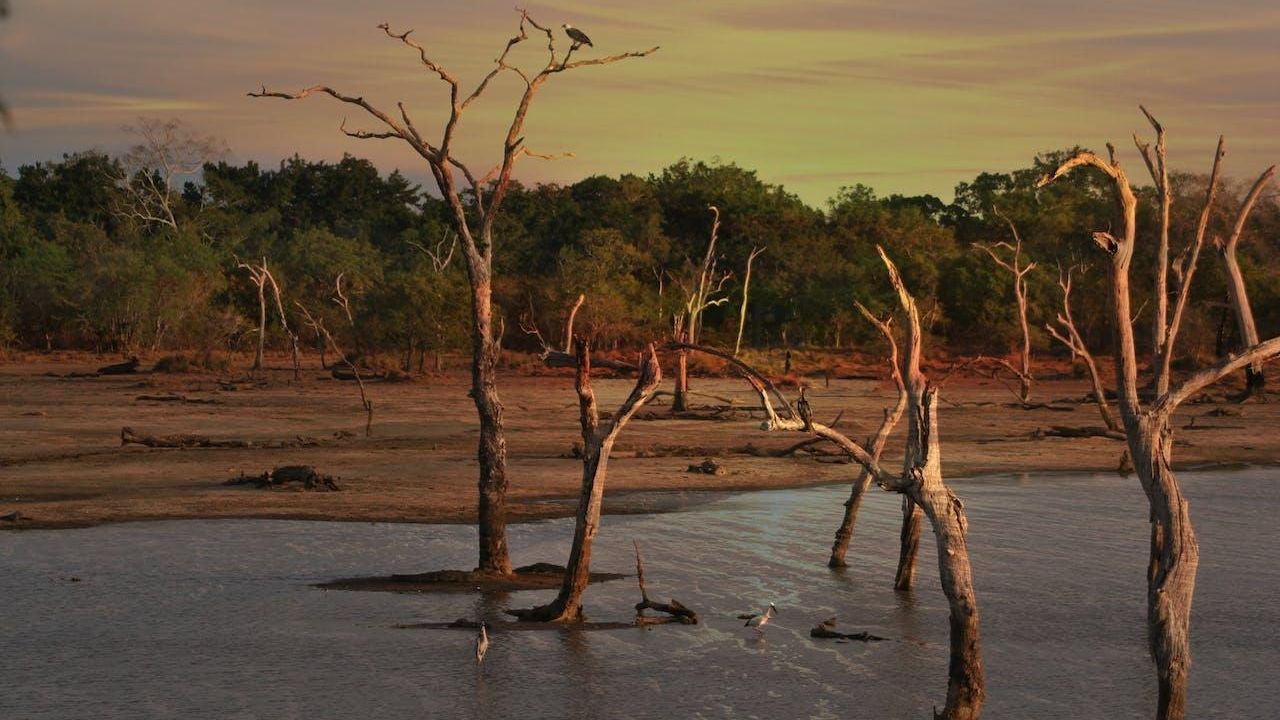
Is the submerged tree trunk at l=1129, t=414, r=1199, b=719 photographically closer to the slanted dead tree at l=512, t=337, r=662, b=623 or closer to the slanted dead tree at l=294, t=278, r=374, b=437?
the slanted dead tree at l=512, t=337, r=662, b=623

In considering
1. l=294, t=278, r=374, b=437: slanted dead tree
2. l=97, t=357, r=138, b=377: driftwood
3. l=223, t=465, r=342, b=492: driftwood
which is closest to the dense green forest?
l=294, t=278, r=374, b=437: slanted dead tree

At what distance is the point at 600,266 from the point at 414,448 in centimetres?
3700

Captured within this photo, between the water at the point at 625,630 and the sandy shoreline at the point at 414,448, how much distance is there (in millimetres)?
1886

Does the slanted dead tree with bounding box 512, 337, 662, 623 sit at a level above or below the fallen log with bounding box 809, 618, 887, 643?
above

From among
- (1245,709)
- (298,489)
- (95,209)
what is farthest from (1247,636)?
(95,209)

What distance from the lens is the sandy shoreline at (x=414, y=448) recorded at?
2389 cm

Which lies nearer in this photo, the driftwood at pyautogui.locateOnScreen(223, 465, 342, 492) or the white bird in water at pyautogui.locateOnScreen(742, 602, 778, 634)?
the white bird in water at pyautogui.locateOnScreen(742, 602, 778, 634)

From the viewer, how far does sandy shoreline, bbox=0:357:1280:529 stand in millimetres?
23891

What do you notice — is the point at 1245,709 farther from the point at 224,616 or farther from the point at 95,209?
the point at 95,209

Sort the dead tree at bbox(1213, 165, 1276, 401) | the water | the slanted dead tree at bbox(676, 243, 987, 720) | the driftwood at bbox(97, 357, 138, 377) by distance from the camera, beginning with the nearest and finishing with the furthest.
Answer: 1. the dead tree at bbox(1213, 165, 1276, 401)
2. the slanted dead tree at bbox(676, 243, 987, 720)
3. the water
4. the driftwood at bbox(97, 357, 138, 377)

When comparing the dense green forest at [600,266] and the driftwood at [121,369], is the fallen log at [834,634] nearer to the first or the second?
the dense green forest at [600,266]

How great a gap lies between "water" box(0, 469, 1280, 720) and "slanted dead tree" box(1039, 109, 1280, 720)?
133 inches

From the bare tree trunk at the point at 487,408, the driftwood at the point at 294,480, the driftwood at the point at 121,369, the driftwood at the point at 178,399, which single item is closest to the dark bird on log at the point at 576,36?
the bare tree trunk at the point at 487,408

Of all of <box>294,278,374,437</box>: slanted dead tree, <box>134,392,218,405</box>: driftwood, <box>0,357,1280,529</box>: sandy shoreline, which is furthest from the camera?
<box>134,392,218,405</box>: driftwood
